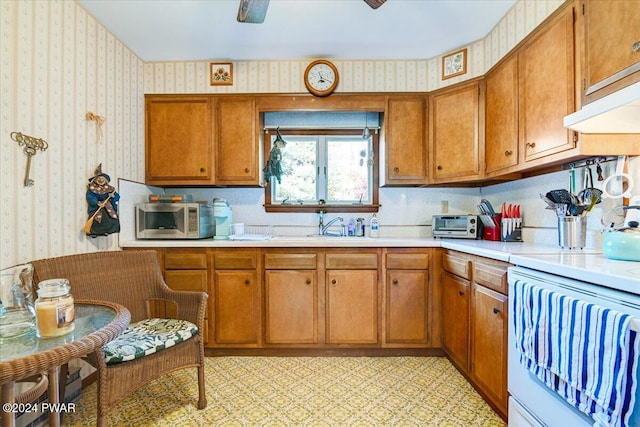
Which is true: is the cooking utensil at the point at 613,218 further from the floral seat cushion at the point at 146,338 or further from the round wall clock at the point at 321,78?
the floral seat cushion at the point at 146,338

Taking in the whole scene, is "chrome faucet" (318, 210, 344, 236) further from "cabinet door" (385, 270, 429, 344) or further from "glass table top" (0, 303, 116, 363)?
"glass table top" (0, 303, 116, 363)

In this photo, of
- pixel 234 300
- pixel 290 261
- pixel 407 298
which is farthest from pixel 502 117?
pixel 234 300

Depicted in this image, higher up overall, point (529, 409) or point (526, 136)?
point (526, 136)

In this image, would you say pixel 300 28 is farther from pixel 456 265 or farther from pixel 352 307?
pixel 352 307

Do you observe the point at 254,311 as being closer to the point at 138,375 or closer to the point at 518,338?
the point at 138,375

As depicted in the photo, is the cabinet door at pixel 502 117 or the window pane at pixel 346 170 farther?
the window pane at pixel 346 170

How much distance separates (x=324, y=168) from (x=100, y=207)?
1938mm

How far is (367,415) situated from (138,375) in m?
1.29

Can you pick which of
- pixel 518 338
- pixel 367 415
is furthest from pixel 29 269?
pixel 518 338

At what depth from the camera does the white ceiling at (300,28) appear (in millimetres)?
2008

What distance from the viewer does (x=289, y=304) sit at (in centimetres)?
239

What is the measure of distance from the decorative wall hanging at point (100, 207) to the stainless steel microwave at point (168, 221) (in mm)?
358

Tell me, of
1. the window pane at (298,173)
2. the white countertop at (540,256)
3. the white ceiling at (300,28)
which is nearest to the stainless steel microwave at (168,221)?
the white countertop at (540,256)

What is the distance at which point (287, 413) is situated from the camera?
1716 mm
